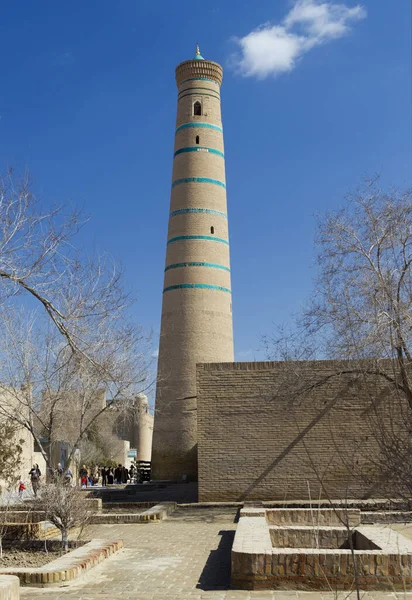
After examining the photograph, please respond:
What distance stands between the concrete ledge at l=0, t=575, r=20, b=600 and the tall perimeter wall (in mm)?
11297

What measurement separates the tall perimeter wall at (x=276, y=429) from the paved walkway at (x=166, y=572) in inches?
173

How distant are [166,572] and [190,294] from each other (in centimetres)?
1784

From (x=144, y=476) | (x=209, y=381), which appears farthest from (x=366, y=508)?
(x=144, y=476)

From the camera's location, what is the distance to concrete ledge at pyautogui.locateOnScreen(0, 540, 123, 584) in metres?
6.78

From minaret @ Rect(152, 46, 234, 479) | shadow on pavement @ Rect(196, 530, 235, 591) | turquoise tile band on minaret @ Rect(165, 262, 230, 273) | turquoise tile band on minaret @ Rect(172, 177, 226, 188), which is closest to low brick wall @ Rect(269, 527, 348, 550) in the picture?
shadow on pavement @ Rect(196, 530, 235, 591)

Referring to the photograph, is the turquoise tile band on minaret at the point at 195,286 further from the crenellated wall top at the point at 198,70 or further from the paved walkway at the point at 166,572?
the paved walkway at the point at 166,572

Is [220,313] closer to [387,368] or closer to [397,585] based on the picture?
[387,368]

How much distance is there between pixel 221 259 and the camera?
25844mm

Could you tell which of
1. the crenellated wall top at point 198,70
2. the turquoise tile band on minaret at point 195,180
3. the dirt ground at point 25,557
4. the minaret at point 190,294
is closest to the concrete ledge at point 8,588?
the dirt ground at point 25,557

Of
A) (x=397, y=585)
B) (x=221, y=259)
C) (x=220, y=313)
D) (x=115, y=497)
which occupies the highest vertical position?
(x=221, y=259)

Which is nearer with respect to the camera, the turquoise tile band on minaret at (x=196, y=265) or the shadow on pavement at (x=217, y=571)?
the shadow on pavement at (x=217, y=571)

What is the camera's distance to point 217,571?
770cm

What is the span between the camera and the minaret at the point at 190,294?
24875 millimetres

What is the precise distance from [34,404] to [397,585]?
1323cm
